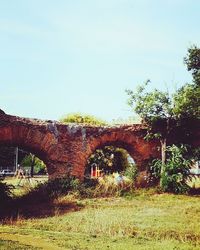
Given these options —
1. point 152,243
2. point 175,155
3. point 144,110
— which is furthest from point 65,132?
point 152,243

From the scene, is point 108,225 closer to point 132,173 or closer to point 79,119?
point 132,173

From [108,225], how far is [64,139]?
7087mm

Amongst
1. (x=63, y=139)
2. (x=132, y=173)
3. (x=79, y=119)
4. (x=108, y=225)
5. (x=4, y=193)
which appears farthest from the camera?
(x=79, y=119)

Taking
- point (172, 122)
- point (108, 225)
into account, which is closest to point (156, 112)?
point (172, 122)

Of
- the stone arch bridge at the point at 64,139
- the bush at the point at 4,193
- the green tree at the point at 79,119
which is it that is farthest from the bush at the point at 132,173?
the green tree at the point at 79,119

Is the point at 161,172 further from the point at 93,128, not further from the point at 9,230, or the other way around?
the point at 9,230

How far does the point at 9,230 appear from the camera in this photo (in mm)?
9969

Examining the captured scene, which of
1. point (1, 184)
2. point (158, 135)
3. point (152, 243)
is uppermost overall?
point (158, 135)

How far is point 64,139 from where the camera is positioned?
56.7 feet

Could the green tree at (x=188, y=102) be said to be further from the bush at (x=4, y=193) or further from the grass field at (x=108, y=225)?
the bush at (x=4, y=193)

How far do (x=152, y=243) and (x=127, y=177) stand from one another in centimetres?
1080

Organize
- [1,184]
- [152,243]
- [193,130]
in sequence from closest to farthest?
[152,243]
[1,184]
[193,130]

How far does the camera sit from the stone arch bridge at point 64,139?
52.8 feet

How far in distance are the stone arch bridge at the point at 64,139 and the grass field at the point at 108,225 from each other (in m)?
2.26
